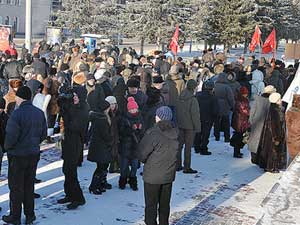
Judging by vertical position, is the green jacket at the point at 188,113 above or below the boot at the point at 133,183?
above

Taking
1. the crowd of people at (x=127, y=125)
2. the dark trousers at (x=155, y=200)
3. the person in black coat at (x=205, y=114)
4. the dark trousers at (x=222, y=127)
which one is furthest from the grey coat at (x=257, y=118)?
the dark trousers at (x=155, y=200)

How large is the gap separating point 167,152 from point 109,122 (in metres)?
1.71

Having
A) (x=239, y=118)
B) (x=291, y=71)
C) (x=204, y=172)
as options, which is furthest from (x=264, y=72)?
(x=204, y=172)

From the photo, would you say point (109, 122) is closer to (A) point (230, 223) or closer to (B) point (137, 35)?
(A) point (230, 223)

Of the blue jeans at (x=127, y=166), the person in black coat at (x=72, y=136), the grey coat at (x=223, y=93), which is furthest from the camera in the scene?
the grey coat at (x=223, y=93)

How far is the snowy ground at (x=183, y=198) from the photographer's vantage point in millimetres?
7324

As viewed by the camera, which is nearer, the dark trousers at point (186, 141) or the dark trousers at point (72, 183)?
the dark trousers at point (72, 183)

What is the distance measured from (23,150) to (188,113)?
3.97 metres

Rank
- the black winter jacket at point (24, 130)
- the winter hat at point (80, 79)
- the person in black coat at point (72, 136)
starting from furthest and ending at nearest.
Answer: the winter hat at point (80, 79) < the person in black coat at point (72, 136) < the black winter jacket at point (24, 130)

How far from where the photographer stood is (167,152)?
20.5ft

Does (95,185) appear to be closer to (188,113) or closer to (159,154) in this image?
(159,154)

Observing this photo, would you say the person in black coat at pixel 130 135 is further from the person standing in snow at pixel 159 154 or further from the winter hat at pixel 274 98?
the winter hat at pixel 274 98

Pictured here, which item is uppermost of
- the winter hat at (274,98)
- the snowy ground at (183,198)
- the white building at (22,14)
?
the white building at (22,14)

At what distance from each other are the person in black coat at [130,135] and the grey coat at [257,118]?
319 cm
